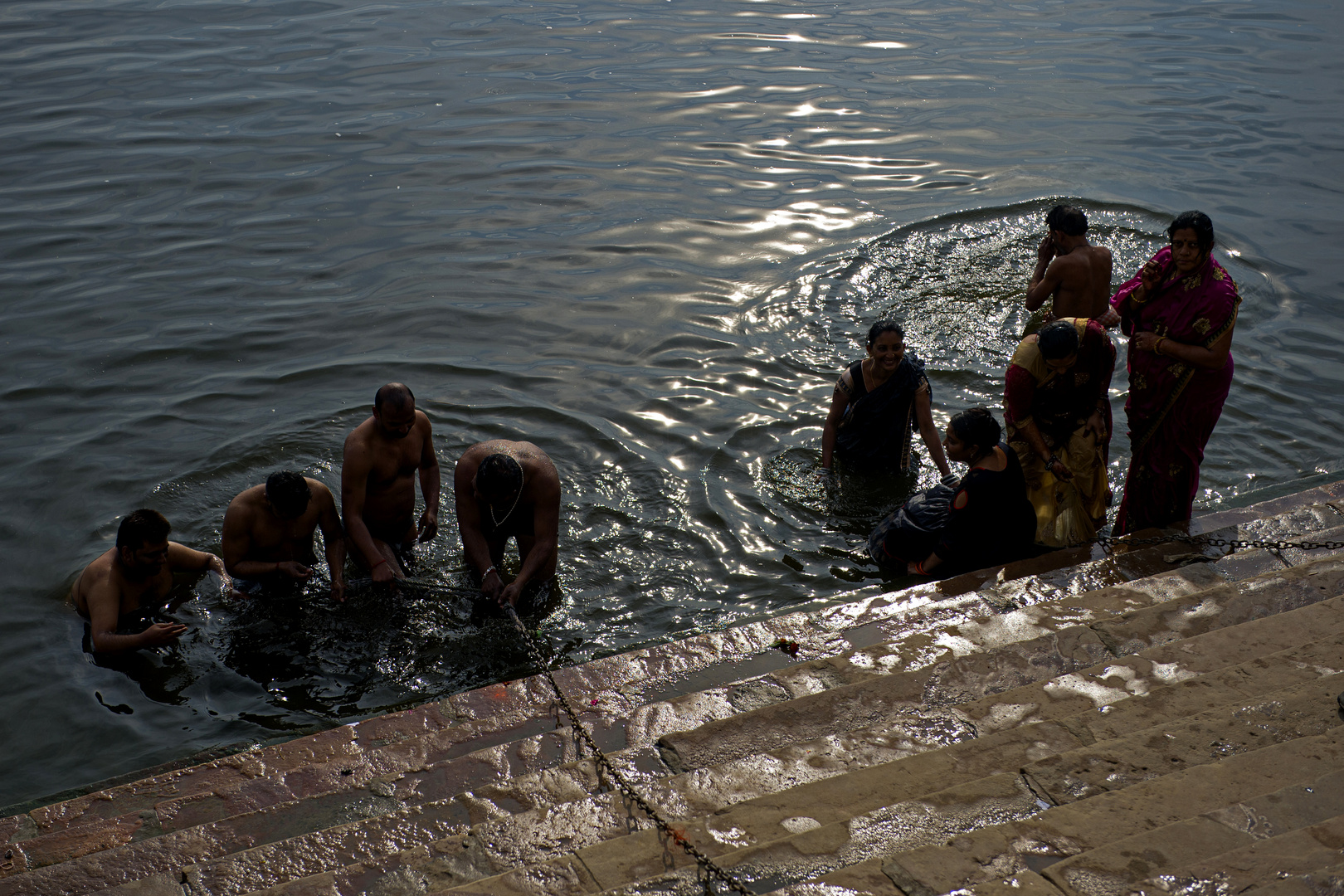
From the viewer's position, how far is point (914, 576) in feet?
20.2

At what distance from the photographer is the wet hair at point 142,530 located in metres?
5.63

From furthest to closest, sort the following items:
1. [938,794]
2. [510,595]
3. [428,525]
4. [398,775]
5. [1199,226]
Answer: [428,525], [510,595], [1199,226], [398,775], [938,794]

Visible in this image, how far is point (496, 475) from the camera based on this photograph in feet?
18.6

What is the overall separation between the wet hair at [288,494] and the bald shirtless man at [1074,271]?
5622 millimetres

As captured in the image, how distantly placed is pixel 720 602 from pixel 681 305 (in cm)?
454

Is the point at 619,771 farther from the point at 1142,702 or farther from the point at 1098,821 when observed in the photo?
the point at 1142,702

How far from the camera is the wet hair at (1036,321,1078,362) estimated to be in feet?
18.6

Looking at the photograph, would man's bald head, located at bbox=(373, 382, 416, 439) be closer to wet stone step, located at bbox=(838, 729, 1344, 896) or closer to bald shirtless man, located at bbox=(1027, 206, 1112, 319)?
wet stone step, located at bbox=(838, 729, 1344, 896)

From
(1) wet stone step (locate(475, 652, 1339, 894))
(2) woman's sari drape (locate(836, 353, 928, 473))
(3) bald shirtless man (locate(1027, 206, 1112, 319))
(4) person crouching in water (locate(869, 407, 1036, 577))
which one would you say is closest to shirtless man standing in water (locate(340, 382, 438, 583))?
(2) woman's sari drape (locate(836, 353, 928, 473))

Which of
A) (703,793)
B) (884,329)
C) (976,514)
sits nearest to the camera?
(703,793)

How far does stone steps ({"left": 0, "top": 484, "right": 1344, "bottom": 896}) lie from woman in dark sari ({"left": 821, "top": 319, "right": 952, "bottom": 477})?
188cm

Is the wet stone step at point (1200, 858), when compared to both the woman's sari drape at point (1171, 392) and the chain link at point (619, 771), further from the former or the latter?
the woman's sari drape at point (1171, 392)

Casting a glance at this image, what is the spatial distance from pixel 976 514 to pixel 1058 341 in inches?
41.2

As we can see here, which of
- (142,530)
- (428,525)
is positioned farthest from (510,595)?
(142,530)
